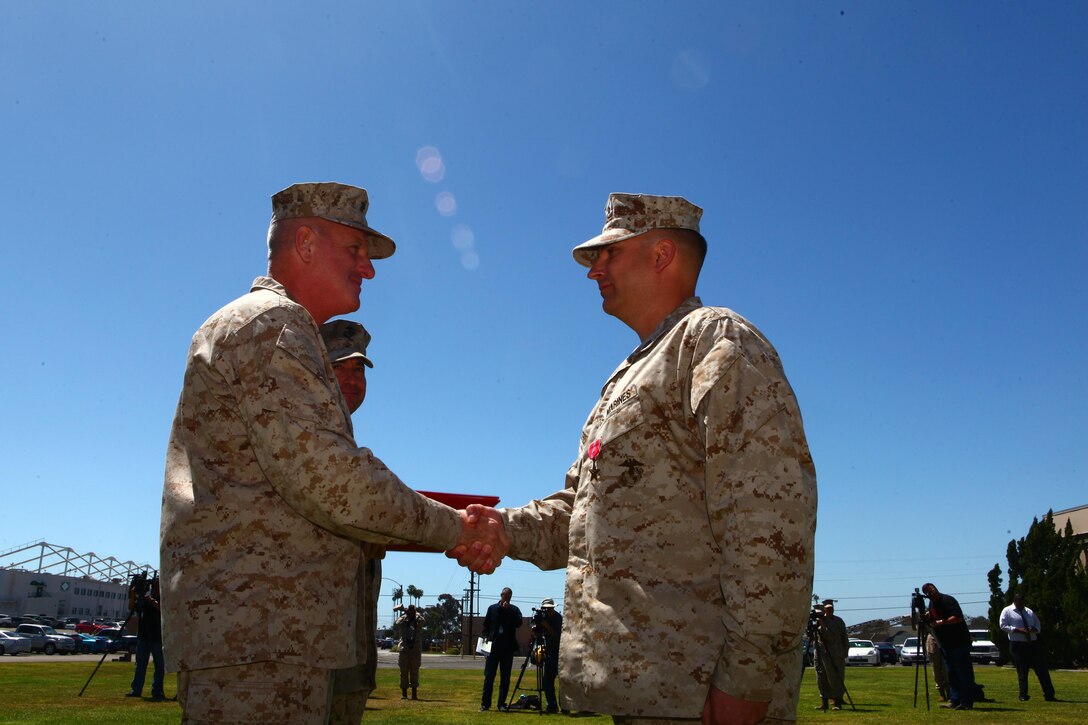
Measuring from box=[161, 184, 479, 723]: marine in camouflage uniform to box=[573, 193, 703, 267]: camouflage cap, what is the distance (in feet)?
4.32

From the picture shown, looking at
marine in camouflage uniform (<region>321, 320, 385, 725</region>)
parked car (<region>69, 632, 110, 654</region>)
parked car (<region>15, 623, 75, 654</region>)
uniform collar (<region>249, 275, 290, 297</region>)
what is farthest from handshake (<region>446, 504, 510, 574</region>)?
parked car (<region>69, 632, 110, 654</region>)

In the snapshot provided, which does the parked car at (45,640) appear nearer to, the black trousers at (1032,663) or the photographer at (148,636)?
the photographer at (148,636)

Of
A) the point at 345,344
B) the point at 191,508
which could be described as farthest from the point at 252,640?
the point at 345,344

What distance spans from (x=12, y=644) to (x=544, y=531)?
5259 cm

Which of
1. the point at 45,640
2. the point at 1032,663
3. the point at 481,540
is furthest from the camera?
the point at 45,640

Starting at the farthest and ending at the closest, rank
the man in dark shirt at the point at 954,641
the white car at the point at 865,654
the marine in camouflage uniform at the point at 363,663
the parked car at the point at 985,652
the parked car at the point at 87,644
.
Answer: the white car at the point at 865,654 < the parked car at the point at 87,644 < the parked car at the point at 985,652 < the man in dark shirt at the point at 954,641 < the marine in camouflage uniform at the point at 363,663

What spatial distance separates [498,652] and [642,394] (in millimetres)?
12778

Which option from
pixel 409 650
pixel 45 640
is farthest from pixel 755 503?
pixel 45 640

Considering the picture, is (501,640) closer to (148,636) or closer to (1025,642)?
(148,636)

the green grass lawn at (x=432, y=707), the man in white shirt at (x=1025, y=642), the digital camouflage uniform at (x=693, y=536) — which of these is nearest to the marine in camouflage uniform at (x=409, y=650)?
the green grass lawn at (x=432, y=707)

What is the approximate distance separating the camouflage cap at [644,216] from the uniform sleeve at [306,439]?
1319mm

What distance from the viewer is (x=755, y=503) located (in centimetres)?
280

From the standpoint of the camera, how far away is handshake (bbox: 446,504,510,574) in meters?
4.21

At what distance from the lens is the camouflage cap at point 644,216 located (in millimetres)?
3711
